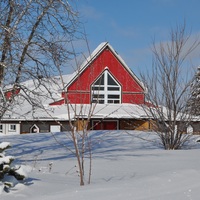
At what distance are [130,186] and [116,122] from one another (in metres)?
20.4

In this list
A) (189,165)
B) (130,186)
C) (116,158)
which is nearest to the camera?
(130,186)

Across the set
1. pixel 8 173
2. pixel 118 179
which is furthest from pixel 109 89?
pixel 8 173

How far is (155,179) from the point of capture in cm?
454

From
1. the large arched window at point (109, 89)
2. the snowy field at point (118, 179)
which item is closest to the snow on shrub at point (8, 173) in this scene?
the snowy field at point (118, 179)

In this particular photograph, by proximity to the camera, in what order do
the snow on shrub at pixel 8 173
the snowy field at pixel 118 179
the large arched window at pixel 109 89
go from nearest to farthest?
the snowy field at pixel 118 179 < the snow on shrub at pixel 8 173 < the large arched window at pixel 109 89

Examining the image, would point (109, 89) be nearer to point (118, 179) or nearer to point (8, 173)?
point (118, 179)

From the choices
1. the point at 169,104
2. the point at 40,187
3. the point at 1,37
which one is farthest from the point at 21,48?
the point at 40,187

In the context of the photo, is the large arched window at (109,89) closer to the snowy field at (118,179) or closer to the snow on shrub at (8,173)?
the snowy field at (118,179)

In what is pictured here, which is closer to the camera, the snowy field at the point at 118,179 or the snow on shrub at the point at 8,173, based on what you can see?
the snowy field at the point at 118,179

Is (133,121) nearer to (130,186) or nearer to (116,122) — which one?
(116,122)

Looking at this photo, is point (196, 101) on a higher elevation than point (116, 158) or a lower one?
higher

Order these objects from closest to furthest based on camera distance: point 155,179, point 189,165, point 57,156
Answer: point 155,179 < point 189,165 < point 57,156

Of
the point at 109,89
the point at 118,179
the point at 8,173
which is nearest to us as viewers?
the point at 8,173

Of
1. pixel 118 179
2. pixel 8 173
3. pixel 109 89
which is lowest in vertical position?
pixel 118 179
